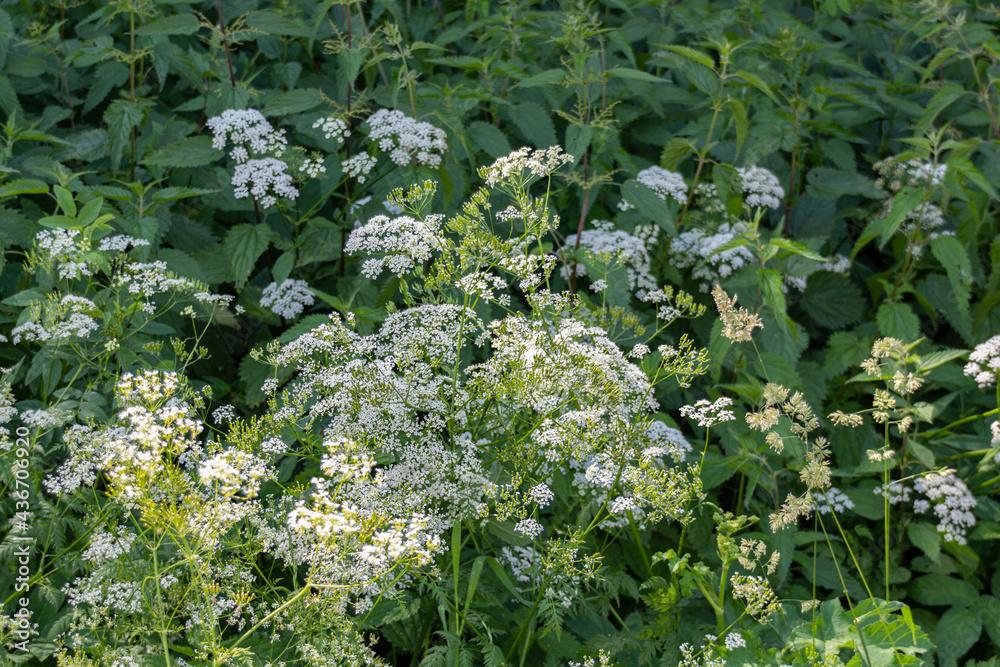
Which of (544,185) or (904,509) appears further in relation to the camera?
(544,185)

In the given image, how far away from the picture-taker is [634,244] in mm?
3809

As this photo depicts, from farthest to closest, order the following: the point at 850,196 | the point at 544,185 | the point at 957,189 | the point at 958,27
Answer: the point at 850,196 → the point at 544,185 → the point at 958,27 → the point at 957,189

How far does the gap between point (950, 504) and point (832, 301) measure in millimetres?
1375

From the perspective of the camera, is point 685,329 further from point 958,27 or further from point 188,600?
point 188,600

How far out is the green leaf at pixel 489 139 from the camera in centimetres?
407

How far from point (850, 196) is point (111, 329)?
4439 millimetres

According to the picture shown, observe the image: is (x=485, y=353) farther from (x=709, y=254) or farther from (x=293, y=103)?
(x=293, y=103)

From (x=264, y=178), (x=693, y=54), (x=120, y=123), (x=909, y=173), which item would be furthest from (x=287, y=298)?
(x=909, y=173)

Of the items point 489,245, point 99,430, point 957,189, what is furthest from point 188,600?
point 957,189

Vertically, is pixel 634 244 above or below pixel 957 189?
below

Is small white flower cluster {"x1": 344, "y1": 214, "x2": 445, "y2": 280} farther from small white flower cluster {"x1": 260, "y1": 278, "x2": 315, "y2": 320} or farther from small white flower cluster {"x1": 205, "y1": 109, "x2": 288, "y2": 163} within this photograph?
small white flower cluster {"x1": 205, "y1": 109, "x2": 288, "y2": 163}

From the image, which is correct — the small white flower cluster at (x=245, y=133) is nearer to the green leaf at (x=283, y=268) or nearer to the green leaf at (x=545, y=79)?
the green leaf at (x=283, y=268)

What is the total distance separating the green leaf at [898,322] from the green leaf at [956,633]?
50.5 inches

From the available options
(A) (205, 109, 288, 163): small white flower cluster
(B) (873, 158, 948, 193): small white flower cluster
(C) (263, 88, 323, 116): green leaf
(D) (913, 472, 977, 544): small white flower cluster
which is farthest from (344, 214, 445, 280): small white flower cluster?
→ (B) (873, 158, 948, 193): small white flower cluster
